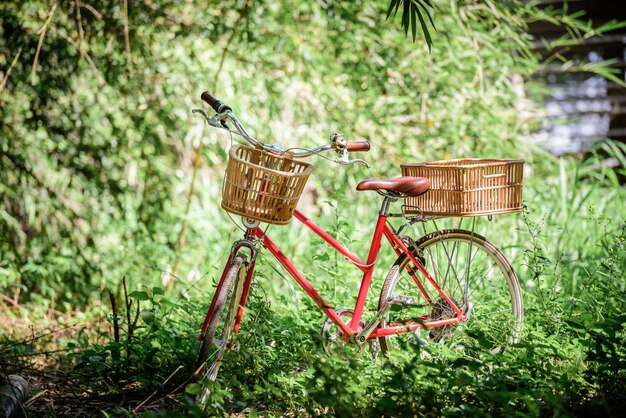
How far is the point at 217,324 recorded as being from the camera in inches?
104

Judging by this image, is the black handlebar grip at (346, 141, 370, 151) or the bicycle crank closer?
the black handlebar grip at (346, 141, 370, 151)

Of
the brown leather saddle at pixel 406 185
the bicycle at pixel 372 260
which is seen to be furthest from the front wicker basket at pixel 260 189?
the brown leather saddle at pixel 406 185

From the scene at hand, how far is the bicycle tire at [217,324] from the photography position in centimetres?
262

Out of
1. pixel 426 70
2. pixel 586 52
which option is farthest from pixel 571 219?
pixel 586 52

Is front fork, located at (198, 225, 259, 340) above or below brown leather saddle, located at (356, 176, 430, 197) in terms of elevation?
below

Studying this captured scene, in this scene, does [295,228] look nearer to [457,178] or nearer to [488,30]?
[488,30]

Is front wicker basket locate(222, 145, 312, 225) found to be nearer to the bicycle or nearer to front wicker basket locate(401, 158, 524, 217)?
the bicycle

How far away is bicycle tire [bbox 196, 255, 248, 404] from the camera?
262 centimetres

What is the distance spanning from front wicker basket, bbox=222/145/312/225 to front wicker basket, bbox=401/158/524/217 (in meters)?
0.67

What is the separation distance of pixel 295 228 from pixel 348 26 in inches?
58.8

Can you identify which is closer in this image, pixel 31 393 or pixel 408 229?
pixel 31 393

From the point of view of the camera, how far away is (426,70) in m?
5.44

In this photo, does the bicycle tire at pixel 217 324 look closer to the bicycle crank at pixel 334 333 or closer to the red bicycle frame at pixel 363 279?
the red bicycle frame at pixel 363 279

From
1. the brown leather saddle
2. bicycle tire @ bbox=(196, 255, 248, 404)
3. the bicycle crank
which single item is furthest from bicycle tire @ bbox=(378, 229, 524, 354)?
bicycle tire @ bbox=(196, 255, 248, 404)
